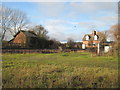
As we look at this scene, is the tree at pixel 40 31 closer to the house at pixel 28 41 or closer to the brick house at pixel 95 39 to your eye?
the house at pixel 28 41

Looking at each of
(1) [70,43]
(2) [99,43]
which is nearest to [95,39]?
(2) [99,43]

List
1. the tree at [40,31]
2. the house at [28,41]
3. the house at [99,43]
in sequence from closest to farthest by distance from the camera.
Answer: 1. the house at [99,43]
2. the house at [28,41]
3. the tree at [40,31]

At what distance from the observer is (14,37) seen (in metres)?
42.2

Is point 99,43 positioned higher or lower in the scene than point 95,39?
lower

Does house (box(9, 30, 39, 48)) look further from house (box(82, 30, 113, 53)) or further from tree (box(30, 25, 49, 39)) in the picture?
house (box(82, 30, 113, 53))

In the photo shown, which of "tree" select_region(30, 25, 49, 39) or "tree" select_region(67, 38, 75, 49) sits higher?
"tree" select_region(30, 25, 49, 39)

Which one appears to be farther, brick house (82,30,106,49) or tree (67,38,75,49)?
tree (67,38,75,49)

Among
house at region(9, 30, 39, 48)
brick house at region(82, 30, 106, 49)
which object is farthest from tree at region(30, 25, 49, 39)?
brick house at region(82, 30, 106, 49)

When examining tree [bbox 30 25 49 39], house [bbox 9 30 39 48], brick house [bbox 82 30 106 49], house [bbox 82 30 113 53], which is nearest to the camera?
house [bbox 82 30 113 53]

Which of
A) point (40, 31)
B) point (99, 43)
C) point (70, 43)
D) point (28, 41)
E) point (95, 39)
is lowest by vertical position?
point (99, 43)

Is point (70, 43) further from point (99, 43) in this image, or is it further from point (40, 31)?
point (99, 43)

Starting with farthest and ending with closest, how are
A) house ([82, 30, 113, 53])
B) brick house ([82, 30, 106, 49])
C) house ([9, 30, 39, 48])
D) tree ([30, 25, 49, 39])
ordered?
tree ([30, 25, 49, 39]) < house ([9, 30, 39, 48]) < brick house ([82, 30, 106, 49]) < house ([82, 30, 113, 53])

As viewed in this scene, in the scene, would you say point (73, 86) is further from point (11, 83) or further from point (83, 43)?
point (83, 43)

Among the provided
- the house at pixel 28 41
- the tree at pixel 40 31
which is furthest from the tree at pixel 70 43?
the house at pixel 28 41
